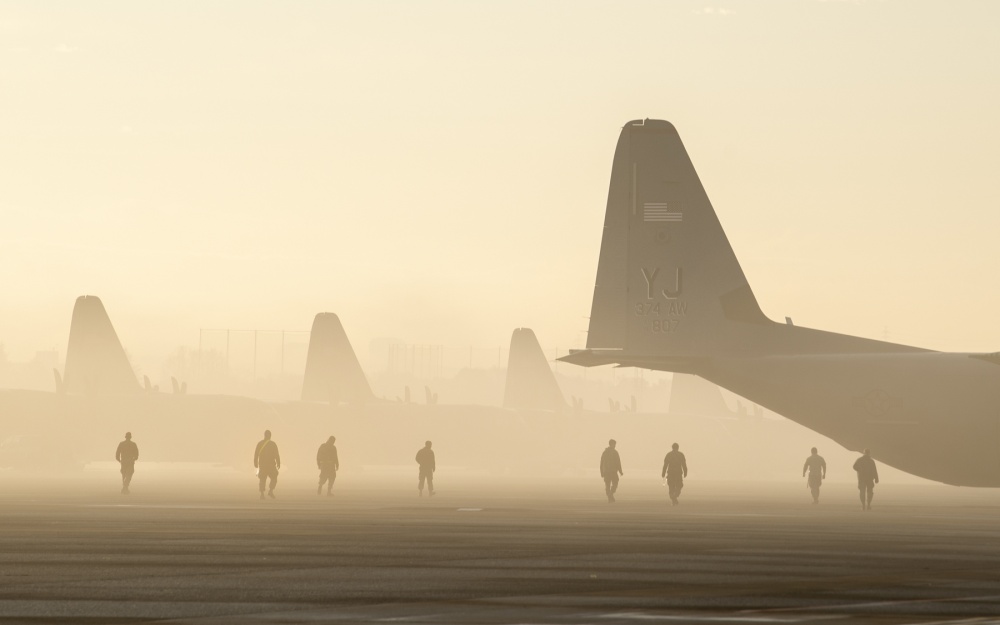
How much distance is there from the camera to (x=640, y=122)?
1453 inches

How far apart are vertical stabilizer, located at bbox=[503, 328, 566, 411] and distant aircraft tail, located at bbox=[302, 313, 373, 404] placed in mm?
13772

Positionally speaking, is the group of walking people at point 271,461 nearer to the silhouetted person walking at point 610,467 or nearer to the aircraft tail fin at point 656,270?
the silhouetted person walking at point 610,467

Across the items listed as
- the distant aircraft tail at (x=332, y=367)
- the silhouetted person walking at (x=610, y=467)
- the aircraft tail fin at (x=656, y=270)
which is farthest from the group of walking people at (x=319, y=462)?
the distant aircraft tail at (x=332, y=367)

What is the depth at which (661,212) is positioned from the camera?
36781mm

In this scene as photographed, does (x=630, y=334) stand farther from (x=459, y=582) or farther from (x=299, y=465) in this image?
(x=299, y=465)

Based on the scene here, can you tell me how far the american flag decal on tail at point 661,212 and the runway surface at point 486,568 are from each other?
1064 cm

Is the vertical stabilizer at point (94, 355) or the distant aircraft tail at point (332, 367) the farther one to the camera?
the distant aircraft tail at point (332, 367)

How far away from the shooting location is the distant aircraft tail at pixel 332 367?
287 feet

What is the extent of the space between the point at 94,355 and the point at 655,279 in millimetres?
54387

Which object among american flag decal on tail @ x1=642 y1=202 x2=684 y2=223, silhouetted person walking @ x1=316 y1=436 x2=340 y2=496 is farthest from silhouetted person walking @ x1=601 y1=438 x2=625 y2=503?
silhouetted person walking @ x1=316 y1=436 x2=340 y2=496

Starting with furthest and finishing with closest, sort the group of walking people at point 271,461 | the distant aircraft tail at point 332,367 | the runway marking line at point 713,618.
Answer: the distant aircraft tail at point 332,367 → the group of walking people at point 271,461 → the runway marking line at point 713,618

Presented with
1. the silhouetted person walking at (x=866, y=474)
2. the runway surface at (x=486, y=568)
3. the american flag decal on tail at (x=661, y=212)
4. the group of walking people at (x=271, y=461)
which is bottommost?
the runway surface at (x=486, y=568)

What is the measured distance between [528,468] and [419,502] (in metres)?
63.7

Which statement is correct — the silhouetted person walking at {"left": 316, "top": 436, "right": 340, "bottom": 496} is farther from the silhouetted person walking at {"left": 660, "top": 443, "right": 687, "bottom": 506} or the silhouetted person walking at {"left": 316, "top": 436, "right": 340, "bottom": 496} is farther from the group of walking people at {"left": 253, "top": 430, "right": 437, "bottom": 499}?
the silhouetted person walking at {"left": 660, "top": 443, "right": 687, "bottom": 506}
